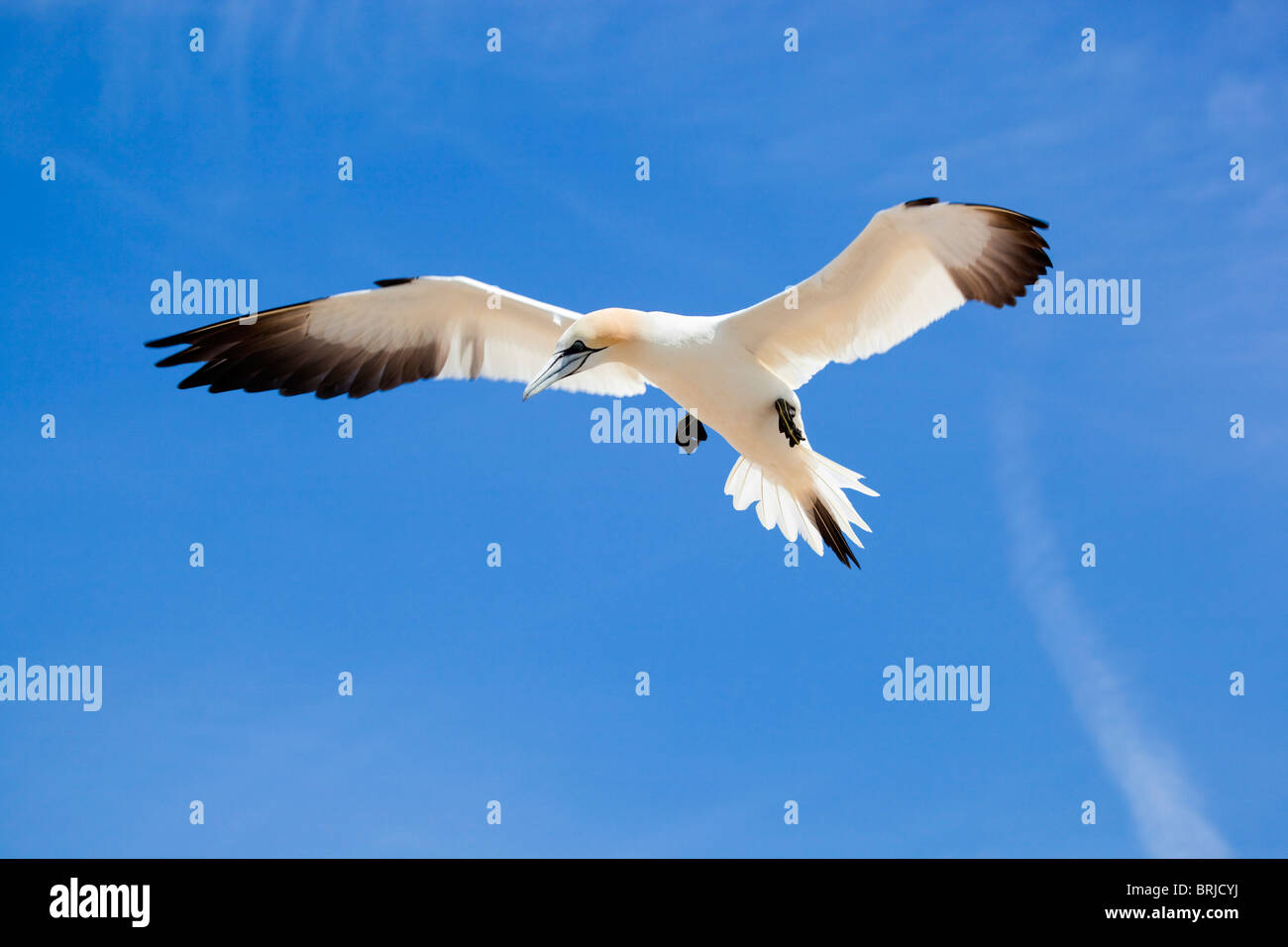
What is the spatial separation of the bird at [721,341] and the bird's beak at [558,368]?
11 mm

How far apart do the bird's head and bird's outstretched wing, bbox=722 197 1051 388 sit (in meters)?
0.91

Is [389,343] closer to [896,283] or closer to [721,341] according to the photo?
[721,341]

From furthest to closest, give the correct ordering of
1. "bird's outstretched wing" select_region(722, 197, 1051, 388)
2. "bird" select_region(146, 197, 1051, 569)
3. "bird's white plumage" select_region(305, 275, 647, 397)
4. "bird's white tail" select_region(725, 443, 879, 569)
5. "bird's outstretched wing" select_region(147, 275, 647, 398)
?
"bird's white plumage" select_region(305, 275, 647, 397) < "bird's outstretched wing" select_region(147, 275, 647, 398) < "bird's white tail" select_region(725, 443, 879, 569) < "bird" select_region(146, 197, 1051, 569) < "bird's outstretched wing" select_region(722, 197, 1051, 388)

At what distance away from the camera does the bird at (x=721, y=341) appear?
28.9 feet

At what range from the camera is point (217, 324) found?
9531 mm

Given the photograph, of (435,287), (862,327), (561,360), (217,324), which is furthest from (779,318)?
(217,324)

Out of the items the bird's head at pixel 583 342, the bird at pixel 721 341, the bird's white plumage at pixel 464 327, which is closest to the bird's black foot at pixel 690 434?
the bird at pixel 721 341

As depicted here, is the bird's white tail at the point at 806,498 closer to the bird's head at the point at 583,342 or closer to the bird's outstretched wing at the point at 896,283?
the bird's outstretched wing at the point at 896,283

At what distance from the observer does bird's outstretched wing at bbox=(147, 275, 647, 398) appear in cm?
970

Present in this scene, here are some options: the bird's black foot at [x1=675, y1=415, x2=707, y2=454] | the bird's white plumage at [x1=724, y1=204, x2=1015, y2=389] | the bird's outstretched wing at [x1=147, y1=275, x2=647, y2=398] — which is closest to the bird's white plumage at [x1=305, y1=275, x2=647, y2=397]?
the bird's outstretched wing at [x1=147, y1=275, x2=647, y2=398]

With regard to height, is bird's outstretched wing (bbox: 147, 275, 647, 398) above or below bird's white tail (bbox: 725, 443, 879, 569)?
above

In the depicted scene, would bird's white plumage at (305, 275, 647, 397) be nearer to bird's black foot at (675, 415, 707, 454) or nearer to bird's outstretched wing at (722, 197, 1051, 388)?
bird's black foot at (675, 415, 707, 454)

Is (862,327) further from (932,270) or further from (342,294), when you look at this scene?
(342,294)

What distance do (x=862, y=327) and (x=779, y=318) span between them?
73 centimetres
